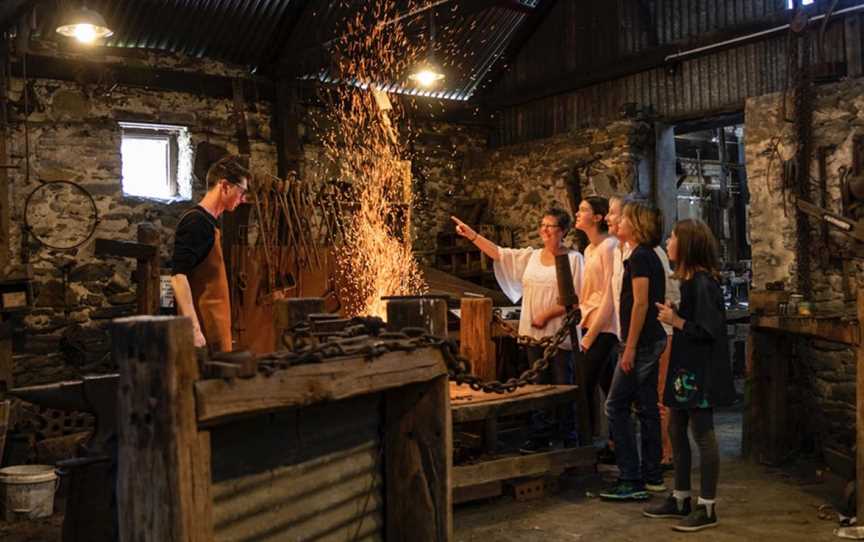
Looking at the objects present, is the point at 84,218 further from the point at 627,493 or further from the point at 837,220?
the point at 837,220

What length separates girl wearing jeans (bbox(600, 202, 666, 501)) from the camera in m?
5.13

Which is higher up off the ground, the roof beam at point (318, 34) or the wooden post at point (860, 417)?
the roof beam at point (318, 34)

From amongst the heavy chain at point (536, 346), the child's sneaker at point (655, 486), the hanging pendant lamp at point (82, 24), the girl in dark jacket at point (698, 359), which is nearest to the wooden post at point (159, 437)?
the heavy chain at point (536, 346)

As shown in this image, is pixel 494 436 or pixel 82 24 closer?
pixel 494 436

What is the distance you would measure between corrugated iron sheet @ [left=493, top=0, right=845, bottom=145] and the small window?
15.1ft

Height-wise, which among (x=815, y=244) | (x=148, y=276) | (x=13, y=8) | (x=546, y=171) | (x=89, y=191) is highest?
(x=13, y=8)

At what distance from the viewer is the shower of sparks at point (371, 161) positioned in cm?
800

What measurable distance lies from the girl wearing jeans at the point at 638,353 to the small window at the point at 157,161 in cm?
601

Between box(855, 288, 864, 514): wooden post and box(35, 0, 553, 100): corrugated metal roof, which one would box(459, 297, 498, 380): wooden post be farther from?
box(35, 0, 553, 100): corrugated metal roof

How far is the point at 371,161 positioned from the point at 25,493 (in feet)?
21.4

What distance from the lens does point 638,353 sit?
5297mm

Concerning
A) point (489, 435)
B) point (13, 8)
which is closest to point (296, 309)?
point (489, 435)

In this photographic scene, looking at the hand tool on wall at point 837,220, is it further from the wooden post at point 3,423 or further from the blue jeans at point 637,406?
the wooden post at point 3,423

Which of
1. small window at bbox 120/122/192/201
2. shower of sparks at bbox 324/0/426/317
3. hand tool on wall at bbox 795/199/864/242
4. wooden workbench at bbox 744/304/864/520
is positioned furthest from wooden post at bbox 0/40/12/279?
hand tool on wall at bbox 795/199/864/242
